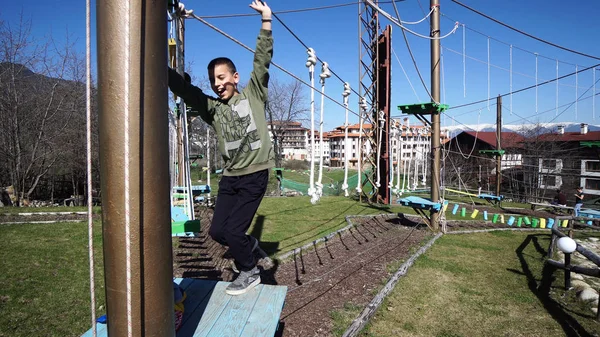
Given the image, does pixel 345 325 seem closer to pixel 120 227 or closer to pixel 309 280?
pixel 309 280

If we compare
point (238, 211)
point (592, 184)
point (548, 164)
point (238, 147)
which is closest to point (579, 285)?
point (238, 211)

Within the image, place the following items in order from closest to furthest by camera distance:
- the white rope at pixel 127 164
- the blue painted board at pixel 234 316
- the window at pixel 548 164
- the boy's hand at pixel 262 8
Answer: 1. the white rope at pixel 127 164
2. the blue painted board at pixel 234 316
3. the boy's hand at pixel 262 8
4. the window at pixel 548 164

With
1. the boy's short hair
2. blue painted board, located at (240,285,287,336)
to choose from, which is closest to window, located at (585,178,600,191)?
blue painted board, located at (240,285,287,336)

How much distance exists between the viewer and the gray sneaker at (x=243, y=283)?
246cm

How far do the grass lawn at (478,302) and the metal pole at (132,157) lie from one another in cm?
296

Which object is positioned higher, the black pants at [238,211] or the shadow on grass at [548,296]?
the black pants at [238,211]

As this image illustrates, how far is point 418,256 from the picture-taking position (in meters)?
6.68

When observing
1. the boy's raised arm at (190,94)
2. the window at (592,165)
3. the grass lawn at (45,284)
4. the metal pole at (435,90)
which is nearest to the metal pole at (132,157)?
the boy's raised arm at (190,94)

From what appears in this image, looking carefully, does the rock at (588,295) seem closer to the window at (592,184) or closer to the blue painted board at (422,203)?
the blue painted board at (422,203)

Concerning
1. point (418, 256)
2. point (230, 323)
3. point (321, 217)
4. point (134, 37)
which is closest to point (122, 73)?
point (134, 37)

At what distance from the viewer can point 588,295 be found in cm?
478

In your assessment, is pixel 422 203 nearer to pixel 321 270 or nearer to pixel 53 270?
pixel 321 270

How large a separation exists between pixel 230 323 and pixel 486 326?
10.9 ft

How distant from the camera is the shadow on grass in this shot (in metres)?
3.97
